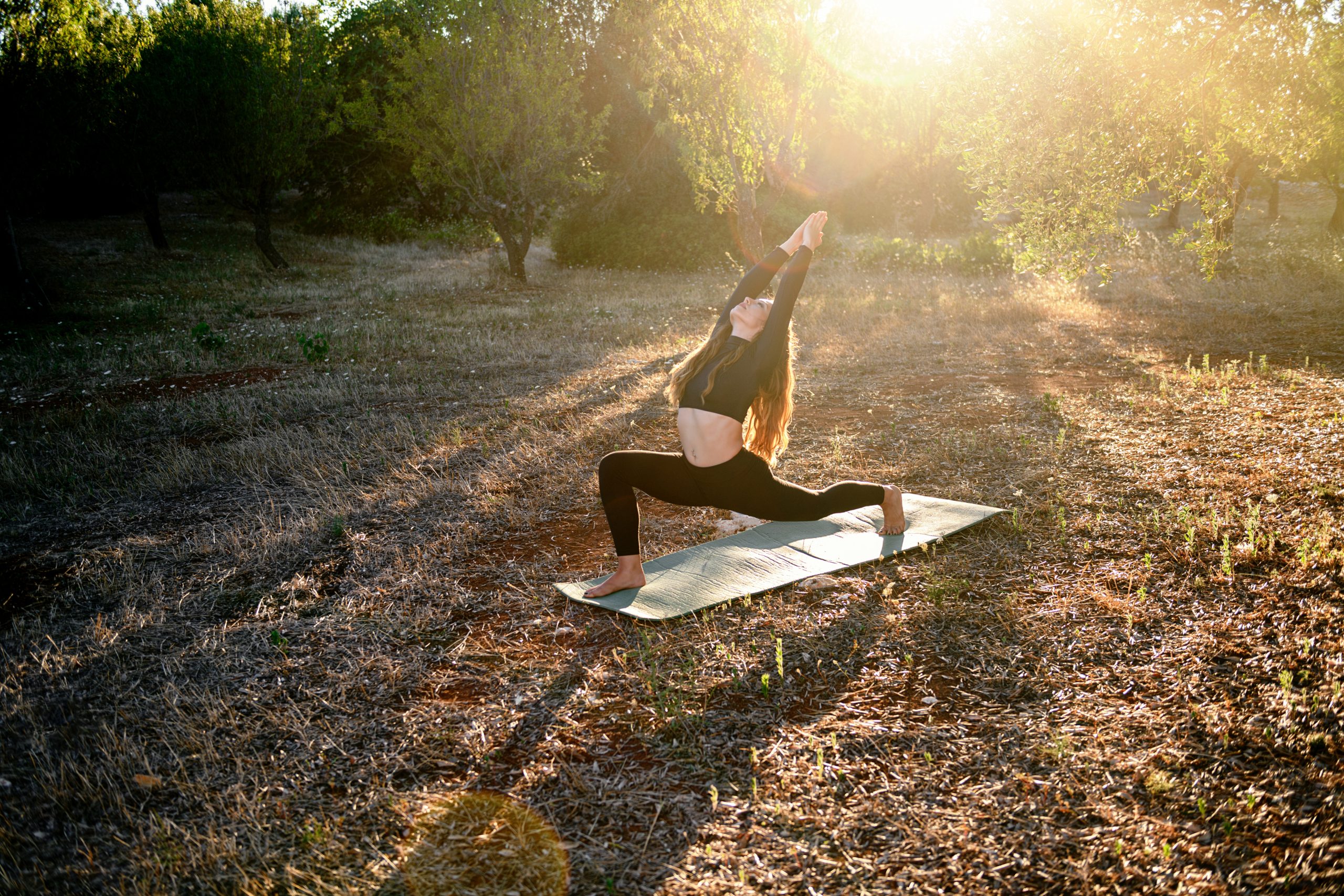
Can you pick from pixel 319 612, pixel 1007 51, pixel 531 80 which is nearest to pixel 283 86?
pixel 531 80

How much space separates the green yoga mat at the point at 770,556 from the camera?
15.1ft

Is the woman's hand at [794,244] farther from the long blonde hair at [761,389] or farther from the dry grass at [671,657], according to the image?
the dry grass at [671,657]

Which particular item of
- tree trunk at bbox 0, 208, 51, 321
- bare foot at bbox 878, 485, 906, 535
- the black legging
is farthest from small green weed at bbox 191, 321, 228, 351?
bare foot at bbox 878, 485, 906, 535

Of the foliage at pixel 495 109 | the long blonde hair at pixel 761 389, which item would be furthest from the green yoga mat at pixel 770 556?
the foliage at pixel 495 109

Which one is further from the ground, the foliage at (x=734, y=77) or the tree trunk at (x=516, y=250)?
the foliage at (x=734, y=77)

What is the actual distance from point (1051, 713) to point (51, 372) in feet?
46.9

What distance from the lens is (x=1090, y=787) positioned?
9.53ft

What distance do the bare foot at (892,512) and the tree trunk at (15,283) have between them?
64.9ft

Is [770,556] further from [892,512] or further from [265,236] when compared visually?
[265,236]

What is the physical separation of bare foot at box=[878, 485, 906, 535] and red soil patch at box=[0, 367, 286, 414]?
30.8 feet

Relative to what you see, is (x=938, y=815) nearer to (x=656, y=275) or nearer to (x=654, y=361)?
(x=654, y=361)

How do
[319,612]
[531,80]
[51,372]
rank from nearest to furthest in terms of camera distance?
[319,612] < [51,372] < [531,80]

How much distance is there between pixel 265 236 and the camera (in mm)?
26016

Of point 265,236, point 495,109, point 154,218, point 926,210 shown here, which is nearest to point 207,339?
point 495,109
